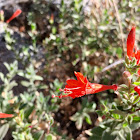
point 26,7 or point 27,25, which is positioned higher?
point 26,7

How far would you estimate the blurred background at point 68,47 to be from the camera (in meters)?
2.70

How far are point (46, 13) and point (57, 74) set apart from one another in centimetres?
107

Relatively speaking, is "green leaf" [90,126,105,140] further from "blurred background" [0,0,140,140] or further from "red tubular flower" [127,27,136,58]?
"red tubular flower" [127,27,136,58]

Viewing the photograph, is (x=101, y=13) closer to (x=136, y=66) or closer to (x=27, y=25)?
(x=27, y=25)

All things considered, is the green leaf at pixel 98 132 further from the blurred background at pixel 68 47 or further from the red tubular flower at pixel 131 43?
the red tubular flower at pixel 131 43

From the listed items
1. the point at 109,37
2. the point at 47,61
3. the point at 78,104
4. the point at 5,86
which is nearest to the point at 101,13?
the point at 109,37

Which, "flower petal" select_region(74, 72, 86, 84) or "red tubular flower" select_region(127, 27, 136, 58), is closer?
"flower petal" select_region(74, 72, 86, 84)

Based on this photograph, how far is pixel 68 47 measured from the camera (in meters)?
2.90

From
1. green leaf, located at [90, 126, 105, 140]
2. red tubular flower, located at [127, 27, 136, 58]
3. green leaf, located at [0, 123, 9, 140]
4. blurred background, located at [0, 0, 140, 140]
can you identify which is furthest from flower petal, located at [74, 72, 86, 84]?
blurred background, located at [0, 0, 140, 140]

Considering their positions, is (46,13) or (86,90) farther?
(46,13)

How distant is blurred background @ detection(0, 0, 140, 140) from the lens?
270cm

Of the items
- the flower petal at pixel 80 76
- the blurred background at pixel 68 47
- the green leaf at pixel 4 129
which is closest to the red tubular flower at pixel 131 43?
the flower petal at pixel 80 76

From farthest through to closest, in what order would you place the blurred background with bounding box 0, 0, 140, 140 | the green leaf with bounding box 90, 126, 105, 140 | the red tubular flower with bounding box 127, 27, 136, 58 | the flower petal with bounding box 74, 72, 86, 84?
the blurred background with bounding box 0, 0, 140, 140 < the green leaf with bounding box 90, 126, 105, 140 < the red tubular flower with bounding box 127, 27, 136, 58 < the flower petal with bounding box 74, 72, 86, 84

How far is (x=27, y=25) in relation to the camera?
3.19 m
